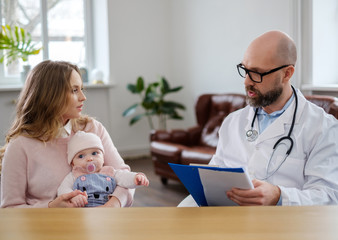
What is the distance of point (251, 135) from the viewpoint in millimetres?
2279

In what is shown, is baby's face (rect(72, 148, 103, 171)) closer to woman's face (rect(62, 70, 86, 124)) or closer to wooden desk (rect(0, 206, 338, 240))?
woman's face (rect(62, 70, 86, 124))

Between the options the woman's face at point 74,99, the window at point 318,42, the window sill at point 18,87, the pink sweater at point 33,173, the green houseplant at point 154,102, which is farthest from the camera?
the green houseplant at point 154,102

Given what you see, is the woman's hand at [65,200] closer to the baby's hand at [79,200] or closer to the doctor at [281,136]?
the baby's hand at [79,200]

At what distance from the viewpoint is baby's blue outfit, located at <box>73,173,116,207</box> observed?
1.96 m

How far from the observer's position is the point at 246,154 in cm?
228

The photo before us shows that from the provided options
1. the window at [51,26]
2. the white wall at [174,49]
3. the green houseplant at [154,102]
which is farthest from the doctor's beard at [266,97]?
the window at [51,26]

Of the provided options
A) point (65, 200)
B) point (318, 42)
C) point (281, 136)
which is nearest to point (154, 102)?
point (318, 42)

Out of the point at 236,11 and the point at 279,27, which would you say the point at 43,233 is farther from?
the point at 236,11

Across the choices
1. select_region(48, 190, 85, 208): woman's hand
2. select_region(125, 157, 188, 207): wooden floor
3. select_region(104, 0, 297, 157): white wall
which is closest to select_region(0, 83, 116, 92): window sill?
select_region(104, 0, 297, 157): white wall

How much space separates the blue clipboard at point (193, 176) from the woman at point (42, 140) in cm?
32

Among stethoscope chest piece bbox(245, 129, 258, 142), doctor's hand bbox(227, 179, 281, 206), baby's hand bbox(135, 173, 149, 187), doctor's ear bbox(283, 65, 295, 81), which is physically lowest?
doctor's hand bbox(227, 179, 281, 206)

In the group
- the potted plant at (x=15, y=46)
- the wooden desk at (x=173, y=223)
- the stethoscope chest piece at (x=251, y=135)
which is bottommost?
the wooden desk at (x=173, y=223)

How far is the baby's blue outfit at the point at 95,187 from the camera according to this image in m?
1.96

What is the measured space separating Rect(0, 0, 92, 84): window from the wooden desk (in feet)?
17.2
